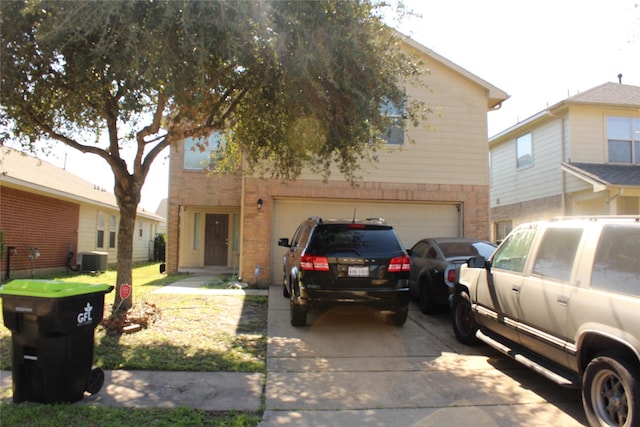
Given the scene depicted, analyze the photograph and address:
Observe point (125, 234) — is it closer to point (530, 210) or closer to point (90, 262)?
point (90, 262)

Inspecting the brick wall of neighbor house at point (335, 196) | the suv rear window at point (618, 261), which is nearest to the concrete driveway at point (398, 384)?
the suv rear window at point (618, 261)

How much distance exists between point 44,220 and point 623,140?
19.2 meters

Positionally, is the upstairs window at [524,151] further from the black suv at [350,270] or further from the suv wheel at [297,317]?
the suv wheel at [297,317]

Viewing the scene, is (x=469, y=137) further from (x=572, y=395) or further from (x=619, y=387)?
(x=619, y=387)

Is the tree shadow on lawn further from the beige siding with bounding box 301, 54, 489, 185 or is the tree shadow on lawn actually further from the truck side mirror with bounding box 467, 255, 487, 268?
the beige siding with bounding box 301, 54, 489, 185

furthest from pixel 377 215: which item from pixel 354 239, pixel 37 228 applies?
pixel 37 228

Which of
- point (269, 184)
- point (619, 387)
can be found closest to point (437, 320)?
point (619, 387)

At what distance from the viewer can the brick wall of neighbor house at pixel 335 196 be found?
11.9 m

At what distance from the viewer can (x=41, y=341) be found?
418 cm

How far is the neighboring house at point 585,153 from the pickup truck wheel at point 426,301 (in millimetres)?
6937

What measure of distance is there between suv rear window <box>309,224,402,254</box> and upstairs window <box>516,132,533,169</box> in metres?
11.7

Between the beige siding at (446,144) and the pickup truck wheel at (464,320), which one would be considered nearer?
the pickup truck wheel at (464,320)

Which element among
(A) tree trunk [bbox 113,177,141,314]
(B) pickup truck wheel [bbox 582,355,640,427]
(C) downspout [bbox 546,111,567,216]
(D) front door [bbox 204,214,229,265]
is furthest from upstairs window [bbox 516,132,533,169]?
(B) pickup truck wheel [bbox 582,355,640,427]

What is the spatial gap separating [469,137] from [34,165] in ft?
48.1
